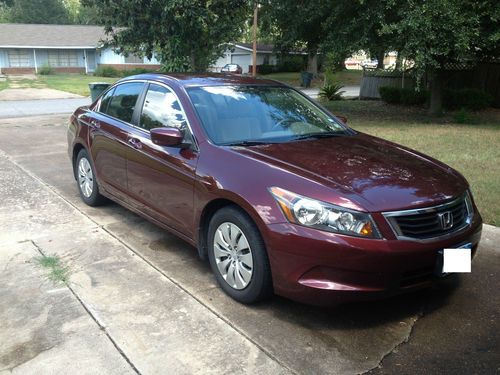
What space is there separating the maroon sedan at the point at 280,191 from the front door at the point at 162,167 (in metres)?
0.01

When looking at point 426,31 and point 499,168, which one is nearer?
point 499,168

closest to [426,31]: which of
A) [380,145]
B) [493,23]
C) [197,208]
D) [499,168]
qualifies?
[493,23]

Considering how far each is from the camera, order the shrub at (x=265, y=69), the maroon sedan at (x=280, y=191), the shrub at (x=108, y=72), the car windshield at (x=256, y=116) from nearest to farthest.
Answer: the maroon sedan at (x=280, y=191) → the car windshield at (x=256, y=116) → the shrub at (x=108, y=72) → the shrub at (x=265, y=69)

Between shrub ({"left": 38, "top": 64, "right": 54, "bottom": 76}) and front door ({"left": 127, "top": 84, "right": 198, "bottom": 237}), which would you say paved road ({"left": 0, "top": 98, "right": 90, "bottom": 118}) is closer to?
front door ({"left": 127, "top": 84, "right": 198, "bottom": 237})

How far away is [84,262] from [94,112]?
2.14m

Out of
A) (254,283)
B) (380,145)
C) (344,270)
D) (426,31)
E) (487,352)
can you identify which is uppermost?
(426,31)

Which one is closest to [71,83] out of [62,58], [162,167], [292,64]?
[62,58]

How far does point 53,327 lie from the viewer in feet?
11.2

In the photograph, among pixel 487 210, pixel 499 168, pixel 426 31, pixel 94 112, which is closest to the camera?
pixel 487 210

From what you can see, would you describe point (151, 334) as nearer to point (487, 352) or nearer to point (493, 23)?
point (487, 352)

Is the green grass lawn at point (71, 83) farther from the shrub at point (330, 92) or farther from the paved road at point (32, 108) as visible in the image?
the shrub at point (330, 92)

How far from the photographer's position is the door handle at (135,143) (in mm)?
4727

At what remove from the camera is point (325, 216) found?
3.14 meters

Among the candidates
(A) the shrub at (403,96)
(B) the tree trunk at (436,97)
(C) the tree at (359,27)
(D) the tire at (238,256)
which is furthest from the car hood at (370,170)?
(A) the shrub at (403,96)
